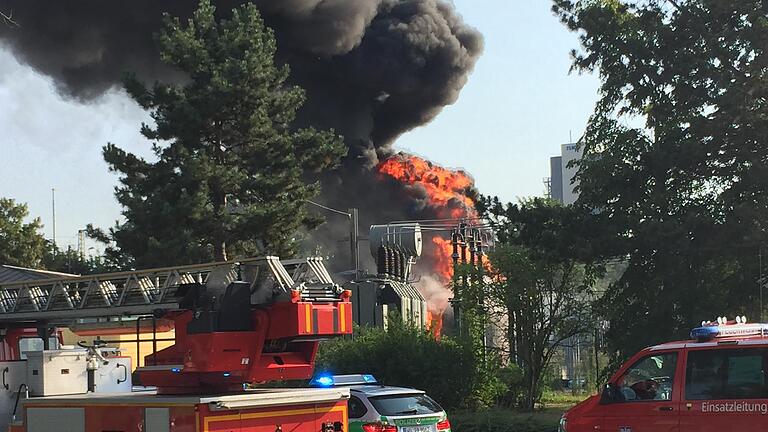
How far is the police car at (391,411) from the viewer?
12.0 meters

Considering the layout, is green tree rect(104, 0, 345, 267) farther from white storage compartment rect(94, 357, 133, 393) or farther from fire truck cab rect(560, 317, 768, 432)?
fire truck cab rect(560, 317, 768, 432)

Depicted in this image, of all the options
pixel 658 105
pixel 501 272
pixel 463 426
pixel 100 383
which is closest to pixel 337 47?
pixel 501 272

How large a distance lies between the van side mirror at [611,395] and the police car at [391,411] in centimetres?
278

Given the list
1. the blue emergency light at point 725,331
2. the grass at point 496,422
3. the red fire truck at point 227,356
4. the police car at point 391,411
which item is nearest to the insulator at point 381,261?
the grass at point 496,422

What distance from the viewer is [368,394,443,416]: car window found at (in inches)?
480

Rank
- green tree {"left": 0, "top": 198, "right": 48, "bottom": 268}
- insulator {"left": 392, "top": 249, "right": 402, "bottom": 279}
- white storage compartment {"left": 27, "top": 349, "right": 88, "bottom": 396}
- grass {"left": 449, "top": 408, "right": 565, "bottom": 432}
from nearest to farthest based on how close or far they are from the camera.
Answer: white storage compartment {"left": 27, "top": 349, "right": 88, "bottom": 396} → grass {"left": 449, "top": 408, "right": 565, "bottom": 432} → insulator {"left": 392, "top": 249, "right": 402, "bottom": 279} → green tree {"left": 0, "top": 198, "right": 48, "bottom": 268}

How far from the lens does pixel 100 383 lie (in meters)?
11.4

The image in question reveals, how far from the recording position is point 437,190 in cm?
5706

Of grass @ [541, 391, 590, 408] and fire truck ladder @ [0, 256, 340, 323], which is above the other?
fire truck ladder @ [0, 256, 340, 323]

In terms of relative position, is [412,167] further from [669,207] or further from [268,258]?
[268,258]

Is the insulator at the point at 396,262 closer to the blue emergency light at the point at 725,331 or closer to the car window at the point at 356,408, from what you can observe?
the car window at the point at 356,408

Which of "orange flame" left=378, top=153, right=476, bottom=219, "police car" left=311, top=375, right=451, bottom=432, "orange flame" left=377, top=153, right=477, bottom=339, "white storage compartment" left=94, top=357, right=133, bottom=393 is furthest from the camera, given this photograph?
"orange flame" left=378, top=153, right=476, bottom=219

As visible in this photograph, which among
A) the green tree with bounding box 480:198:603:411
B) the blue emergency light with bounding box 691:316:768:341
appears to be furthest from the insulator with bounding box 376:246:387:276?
the blue emergency light with bounding box 691:316:768:341

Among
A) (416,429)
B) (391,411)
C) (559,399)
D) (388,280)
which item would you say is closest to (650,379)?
(416,429)
